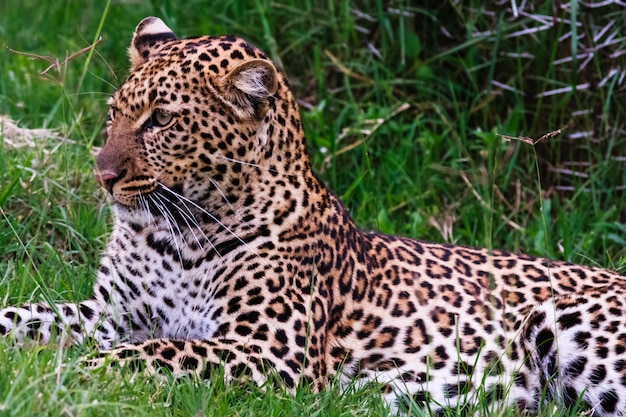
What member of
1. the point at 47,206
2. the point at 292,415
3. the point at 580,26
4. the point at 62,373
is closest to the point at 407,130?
the point at 580,26

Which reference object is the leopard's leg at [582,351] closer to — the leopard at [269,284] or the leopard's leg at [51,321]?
the leopard at [269,284]

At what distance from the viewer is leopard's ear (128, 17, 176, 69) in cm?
677

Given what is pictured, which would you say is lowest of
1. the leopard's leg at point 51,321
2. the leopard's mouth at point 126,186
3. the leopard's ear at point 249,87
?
the leopard's leg at point 51,321

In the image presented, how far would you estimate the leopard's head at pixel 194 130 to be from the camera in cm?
619

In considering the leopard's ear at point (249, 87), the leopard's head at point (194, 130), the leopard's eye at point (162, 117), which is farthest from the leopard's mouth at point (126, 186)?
the leopard's ear at point (249, 87)

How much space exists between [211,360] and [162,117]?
1346 mm

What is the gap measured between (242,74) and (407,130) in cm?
393

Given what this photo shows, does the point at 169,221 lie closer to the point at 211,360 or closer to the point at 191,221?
the point at 191,221

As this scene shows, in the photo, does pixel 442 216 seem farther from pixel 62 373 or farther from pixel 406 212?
pixel 62 373

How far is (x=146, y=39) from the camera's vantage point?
6859 millimetres

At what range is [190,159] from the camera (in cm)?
627

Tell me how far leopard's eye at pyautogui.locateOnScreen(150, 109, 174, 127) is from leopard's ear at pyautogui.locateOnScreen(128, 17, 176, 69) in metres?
0.49

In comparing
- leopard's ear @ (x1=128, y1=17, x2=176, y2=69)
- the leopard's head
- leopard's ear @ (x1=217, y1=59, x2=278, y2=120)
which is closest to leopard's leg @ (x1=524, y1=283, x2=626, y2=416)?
the leopard's head

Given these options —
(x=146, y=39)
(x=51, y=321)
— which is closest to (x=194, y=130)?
(x=146, y=39)
